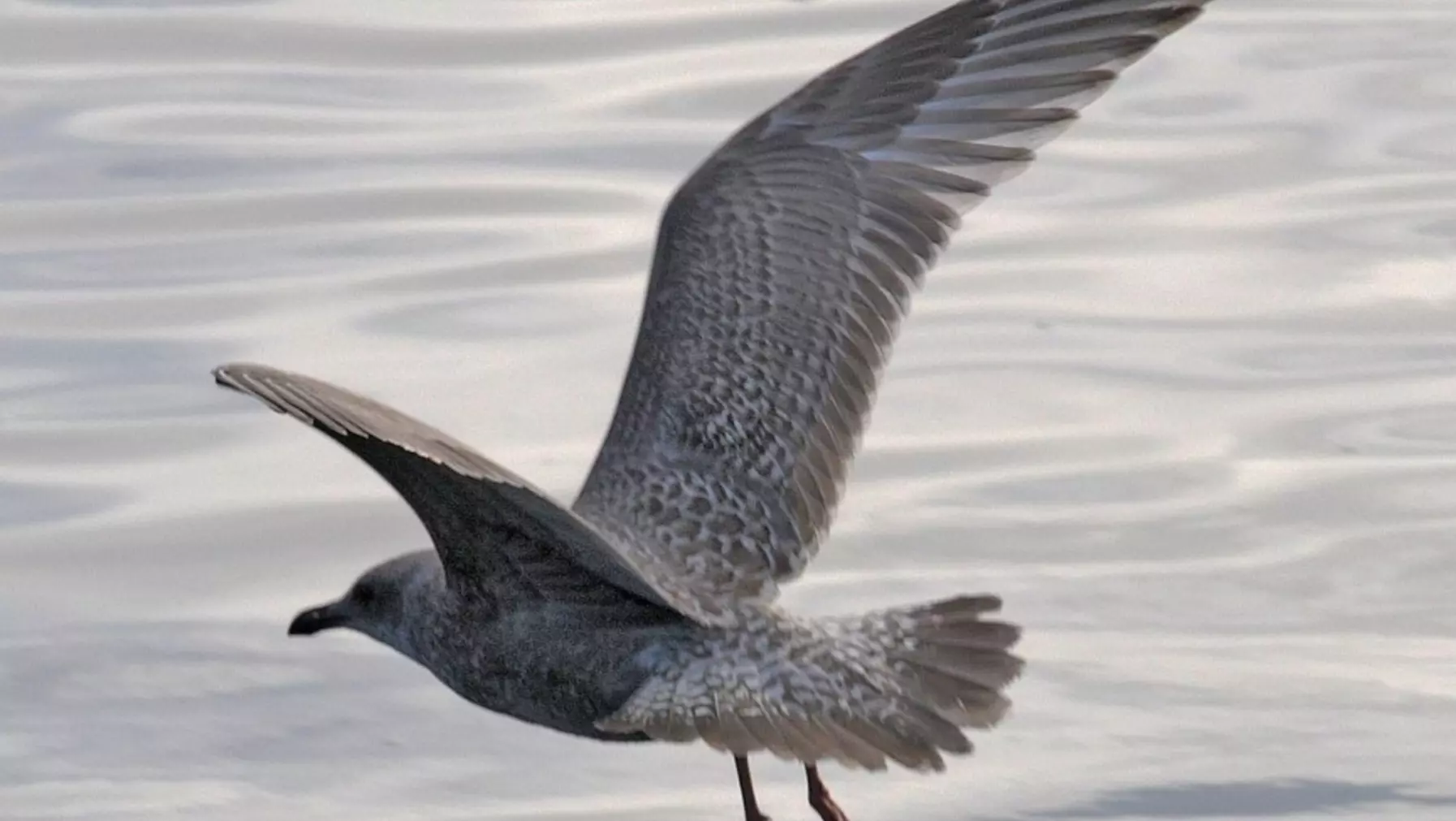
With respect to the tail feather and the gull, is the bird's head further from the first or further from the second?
the tail feather

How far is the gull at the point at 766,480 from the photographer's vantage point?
677 centimetres

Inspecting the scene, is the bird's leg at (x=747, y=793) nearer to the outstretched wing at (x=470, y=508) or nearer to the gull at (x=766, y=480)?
the gull at (x=766, y=480)

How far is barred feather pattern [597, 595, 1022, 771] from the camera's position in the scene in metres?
6.63

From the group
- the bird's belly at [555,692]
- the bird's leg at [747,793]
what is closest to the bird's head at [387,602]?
the bird's belly at [555,692]

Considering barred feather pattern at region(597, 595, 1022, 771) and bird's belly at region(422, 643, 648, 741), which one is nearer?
barred feather pattern at region(597, 595, 1022, 771)

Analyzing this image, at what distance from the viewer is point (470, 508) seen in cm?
680

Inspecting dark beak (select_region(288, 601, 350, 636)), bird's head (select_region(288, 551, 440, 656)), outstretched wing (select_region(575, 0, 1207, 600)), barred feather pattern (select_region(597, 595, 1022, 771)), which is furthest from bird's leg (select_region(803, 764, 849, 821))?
dark beak (select_region(288, 601, 350, 636))

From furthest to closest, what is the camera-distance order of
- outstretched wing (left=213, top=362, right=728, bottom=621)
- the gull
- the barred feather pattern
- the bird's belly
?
the bird's belly < the gull < the barred feather pattern < outstretched wing (left=213, top=362, right=728, bottom=621)

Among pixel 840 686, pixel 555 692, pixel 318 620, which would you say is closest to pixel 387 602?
pixel 318 620

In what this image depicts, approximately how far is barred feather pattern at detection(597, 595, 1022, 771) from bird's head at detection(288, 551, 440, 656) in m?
0.59

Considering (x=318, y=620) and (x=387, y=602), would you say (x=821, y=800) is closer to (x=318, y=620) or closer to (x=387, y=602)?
(x=387, y=602)

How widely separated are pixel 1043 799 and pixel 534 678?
139 centimetres

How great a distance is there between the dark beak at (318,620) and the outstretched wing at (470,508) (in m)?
0.59

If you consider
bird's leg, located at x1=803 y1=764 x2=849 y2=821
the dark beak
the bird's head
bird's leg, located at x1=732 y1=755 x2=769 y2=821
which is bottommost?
bird's leg, located at x1=803 y1=764 x2=849 y2=821
